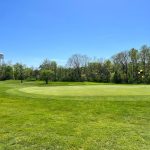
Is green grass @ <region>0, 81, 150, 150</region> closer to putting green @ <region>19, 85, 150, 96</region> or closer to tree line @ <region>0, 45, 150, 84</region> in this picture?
putting green @ <region>19, 85, 150, 96</region>

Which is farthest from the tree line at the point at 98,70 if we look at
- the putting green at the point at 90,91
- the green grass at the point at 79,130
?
the green grass at the point at 79,130

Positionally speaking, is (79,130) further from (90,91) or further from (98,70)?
(98,70)

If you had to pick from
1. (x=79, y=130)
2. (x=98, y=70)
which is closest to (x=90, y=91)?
(x=79, y=130)

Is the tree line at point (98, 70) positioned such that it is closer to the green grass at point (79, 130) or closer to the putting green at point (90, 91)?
the putting green at point (90, 91)

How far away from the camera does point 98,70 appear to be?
231 ft

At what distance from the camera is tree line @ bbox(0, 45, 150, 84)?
60.1 metres

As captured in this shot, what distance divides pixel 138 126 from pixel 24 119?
362 centimetres

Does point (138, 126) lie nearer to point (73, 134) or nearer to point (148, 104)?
point (73, 134)

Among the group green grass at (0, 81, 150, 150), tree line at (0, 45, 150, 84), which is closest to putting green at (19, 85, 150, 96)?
green grass at (0, 81, 150, 150)

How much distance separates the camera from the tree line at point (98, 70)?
2365 inches

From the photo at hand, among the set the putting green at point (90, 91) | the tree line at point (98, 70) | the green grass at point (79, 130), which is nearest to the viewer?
the green grass at point (79, 130)

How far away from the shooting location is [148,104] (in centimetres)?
1067

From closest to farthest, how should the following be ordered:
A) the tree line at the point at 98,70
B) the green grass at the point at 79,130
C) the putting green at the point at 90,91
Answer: the green grass at the point at 79,130, the putting green at the point at 90,91, the tree line at the point at 98,70

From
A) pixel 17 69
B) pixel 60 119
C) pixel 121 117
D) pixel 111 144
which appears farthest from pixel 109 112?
pixel 17 69
